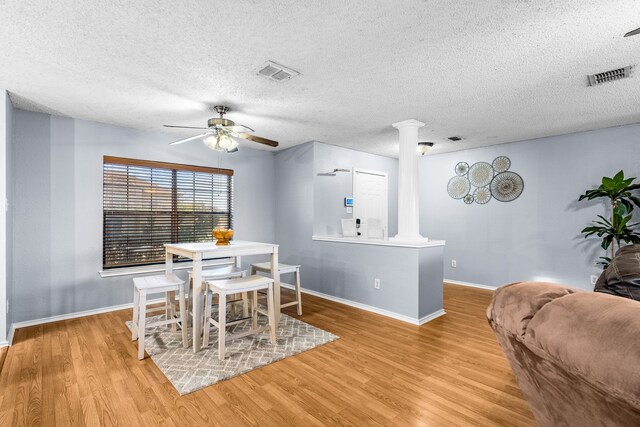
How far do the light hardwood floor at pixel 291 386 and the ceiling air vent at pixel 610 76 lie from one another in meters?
2.56

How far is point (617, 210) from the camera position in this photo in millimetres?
3795

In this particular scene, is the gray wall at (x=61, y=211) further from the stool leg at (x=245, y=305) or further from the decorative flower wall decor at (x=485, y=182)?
the decorative flower wall decor at (x=485, y=182)

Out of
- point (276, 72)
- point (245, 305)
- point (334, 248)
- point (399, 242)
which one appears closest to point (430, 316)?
point (399, 242)

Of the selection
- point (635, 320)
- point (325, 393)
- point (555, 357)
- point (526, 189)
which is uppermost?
point (526, 189)

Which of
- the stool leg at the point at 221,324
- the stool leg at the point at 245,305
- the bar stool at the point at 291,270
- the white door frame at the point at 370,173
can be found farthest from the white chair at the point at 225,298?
the white door frame at the point at 370,173

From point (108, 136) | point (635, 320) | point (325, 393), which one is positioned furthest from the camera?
point (108, 136)

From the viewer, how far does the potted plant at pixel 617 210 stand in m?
3.74

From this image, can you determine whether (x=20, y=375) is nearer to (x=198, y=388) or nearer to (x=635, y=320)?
(x=198, y=388)

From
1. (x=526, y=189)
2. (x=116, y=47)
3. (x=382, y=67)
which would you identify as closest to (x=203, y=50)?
(x=116, y=47)

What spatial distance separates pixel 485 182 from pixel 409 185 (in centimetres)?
224

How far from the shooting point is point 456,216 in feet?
18.7

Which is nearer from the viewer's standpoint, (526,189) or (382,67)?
(382,67)

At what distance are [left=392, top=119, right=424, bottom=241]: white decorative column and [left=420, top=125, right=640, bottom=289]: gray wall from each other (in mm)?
2103

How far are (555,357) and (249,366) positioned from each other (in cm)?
236
